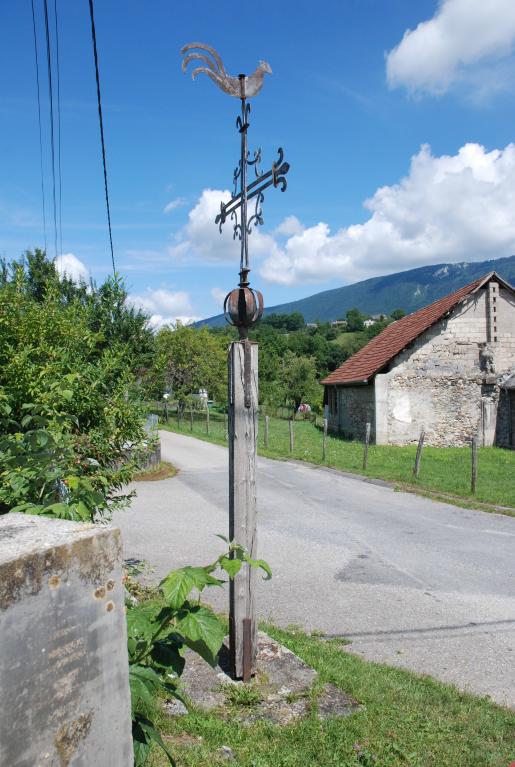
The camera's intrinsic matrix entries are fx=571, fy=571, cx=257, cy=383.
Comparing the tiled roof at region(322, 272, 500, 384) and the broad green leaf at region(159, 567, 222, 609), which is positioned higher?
the tiled roof at region(322, 272, 500, 384)

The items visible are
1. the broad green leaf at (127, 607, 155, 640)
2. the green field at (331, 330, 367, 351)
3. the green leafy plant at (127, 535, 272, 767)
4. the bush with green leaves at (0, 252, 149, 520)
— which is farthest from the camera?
the green field at (331, 330, 367, 351)

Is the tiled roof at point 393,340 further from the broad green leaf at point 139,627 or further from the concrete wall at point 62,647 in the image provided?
the concrete wall at point 62,647

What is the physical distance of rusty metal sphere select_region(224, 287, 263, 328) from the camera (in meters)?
4.30

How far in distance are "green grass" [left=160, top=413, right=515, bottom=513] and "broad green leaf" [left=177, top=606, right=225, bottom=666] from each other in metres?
10.9

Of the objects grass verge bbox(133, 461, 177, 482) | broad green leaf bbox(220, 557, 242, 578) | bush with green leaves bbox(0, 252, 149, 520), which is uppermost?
bush with green leaves bbox(0, 252, 149, 520)

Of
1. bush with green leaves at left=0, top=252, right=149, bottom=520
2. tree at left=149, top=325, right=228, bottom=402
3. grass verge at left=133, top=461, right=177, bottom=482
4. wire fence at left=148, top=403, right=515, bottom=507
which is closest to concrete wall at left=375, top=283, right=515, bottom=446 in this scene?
wire fence at left=148, top=403, right=515, bottom=507

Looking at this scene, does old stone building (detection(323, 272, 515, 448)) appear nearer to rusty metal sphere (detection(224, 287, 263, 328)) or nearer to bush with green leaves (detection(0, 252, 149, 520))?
bush with green leaves (detection(0, 252, 149, 520))

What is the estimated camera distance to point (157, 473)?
52.2 ft

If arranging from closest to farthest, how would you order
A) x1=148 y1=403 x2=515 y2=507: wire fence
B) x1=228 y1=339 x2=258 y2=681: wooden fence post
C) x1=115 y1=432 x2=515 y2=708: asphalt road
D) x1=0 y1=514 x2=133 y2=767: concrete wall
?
x1=0 y1=514 x2=133 y2=767: concrete wall
x1=228 y1=339 x2=258 y2=681: wooden fence post
x1=115 y1=432 x2=515 y2=708: asphalt road
x1=148 y1=403 x2=515 y2=507: wire fence

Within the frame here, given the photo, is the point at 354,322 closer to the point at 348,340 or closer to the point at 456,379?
the point at 348,340

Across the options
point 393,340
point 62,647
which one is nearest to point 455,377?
point 393,340

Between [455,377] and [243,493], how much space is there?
20.7 m

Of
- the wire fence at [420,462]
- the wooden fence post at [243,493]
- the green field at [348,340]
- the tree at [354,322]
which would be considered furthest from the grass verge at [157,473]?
the tree at [354,322]

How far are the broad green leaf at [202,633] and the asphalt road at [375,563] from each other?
10.1 ft
